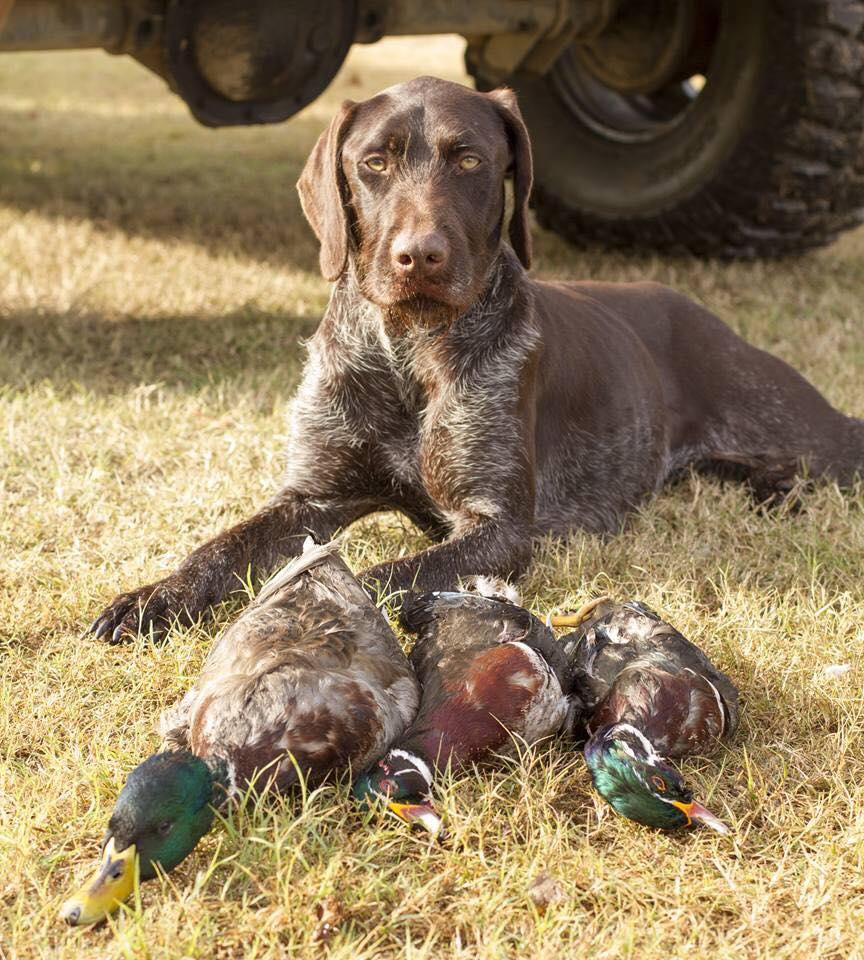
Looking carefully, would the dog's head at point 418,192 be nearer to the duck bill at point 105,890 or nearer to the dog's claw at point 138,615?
the dog's claw at point 138,615

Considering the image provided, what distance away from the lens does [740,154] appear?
270 inches

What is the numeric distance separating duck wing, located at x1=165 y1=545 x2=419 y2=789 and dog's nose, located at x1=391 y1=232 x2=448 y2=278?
2.94 ft

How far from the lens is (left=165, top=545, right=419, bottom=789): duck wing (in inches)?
104

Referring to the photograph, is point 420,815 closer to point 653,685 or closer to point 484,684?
point 484,684

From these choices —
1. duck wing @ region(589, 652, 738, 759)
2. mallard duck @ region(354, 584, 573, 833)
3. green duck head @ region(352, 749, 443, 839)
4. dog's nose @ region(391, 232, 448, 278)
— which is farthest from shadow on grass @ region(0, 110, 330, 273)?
green duck head @ region(352, 749, 443, 839)

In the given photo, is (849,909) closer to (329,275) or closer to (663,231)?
(329,275)

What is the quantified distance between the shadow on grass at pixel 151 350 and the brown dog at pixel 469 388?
4.52 feet

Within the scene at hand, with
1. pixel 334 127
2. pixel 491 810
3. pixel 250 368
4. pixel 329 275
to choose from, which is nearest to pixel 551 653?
pixel 491 810

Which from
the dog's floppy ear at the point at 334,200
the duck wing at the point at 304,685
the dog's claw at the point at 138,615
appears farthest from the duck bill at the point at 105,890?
the dog's floppy ear at the point at 334,200

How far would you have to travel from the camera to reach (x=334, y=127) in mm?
3900

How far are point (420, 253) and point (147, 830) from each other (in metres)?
1.77

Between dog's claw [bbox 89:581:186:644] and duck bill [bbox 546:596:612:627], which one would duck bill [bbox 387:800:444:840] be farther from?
dog's claw [bbox 89:581:186:644]

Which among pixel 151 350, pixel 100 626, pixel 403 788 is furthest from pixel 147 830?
pixel 151 350

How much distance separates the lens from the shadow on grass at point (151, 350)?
18.4ft
